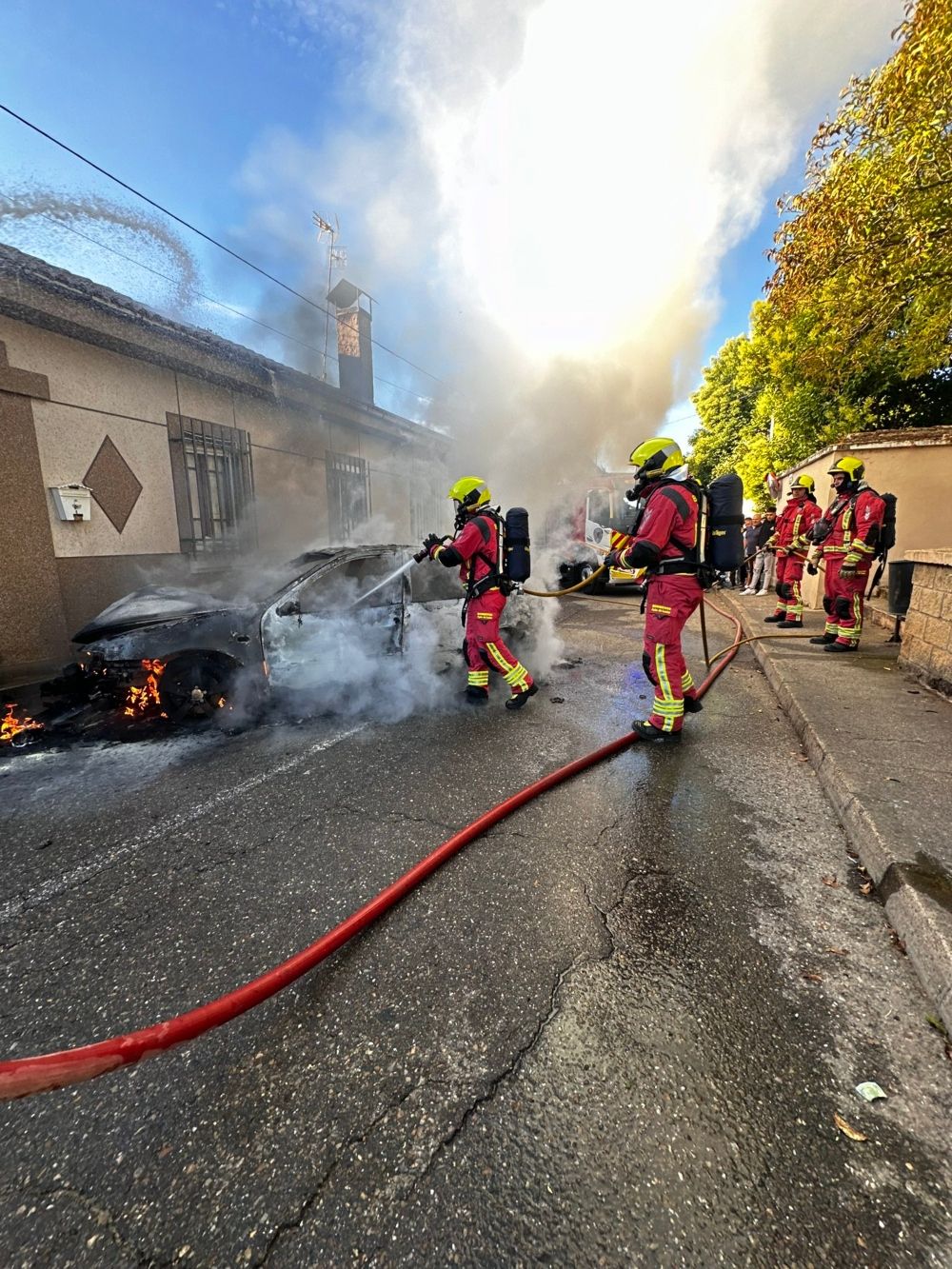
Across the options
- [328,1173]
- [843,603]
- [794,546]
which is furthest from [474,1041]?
[794,546]

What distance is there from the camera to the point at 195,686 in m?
4.63

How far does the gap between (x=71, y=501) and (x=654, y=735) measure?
6851 mm

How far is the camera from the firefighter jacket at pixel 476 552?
15.3ft

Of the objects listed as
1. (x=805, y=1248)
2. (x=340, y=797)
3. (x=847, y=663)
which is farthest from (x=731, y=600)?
(x=805, y=1248)

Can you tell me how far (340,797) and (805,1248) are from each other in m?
2.54

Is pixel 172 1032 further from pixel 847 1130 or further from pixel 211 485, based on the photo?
pixel 211 485

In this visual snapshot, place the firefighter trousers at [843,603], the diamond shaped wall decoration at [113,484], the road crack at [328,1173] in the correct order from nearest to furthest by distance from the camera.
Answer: the road crack at [328,1173] → the firefighter trousers at [843,603] → the diamond shaped wall decoration at [113,484]

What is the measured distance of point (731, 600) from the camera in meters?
11.3

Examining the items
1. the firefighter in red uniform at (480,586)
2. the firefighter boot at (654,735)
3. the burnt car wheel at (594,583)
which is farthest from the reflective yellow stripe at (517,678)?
the burnt car wheel at (594,583)

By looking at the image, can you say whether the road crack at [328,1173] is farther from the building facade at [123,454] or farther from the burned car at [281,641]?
the building facade at [123,454]

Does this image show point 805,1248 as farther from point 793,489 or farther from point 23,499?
point 793,489

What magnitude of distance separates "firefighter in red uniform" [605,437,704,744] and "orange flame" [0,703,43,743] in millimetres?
4715

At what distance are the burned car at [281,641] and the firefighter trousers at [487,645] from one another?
60 cm

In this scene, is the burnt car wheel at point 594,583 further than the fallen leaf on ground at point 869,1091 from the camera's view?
Yes
